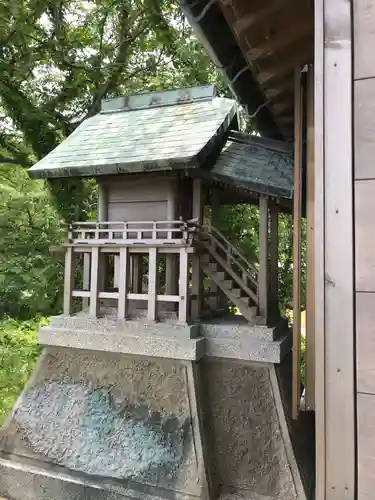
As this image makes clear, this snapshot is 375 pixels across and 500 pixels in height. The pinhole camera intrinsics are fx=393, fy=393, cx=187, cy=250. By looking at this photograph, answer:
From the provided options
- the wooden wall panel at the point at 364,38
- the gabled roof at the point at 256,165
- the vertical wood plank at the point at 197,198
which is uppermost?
the gabled roof at the point at 256,165

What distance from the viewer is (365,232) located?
1.05m

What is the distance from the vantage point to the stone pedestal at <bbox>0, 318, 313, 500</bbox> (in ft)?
12.2

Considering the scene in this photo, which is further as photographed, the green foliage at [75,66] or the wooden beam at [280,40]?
the green foliage at [75,66]

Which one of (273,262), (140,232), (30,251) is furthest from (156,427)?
(30,251)

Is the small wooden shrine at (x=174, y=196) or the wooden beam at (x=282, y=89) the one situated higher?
the wooden beam at (x=282, y=89)

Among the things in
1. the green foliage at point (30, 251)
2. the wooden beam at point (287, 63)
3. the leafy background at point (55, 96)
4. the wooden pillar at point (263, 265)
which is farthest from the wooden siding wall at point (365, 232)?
the green foliage at point (30, 251)

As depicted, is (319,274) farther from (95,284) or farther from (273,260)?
(273,260)

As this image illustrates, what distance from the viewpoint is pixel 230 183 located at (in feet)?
14.4

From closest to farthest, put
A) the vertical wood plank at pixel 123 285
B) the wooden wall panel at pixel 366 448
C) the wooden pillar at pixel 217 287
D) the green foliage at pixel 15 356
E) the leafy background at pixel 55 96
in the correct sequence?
the wooden wall panel at pixel 366 448 → the vertical wood plank at pixel 123 285 → the wooden pillar at pixel 217 287 → the green foliage at pixel 15 356 → the leafy background at pixel 55 96

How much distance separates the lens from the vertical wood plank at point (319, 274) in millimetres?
1085

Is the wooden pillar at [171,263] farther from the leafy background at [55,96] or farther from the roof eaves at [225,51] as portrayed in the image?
the leafy background at [55,96]

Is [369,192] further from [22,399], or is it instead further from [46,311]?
[46,311]

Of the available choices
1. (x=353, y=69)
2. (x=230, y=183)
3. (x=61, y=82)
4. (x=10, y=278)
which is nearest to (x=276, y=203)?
(x=230, y=183)

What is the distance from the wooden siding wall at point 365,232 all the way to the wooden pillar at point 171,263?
3610 millimetres
